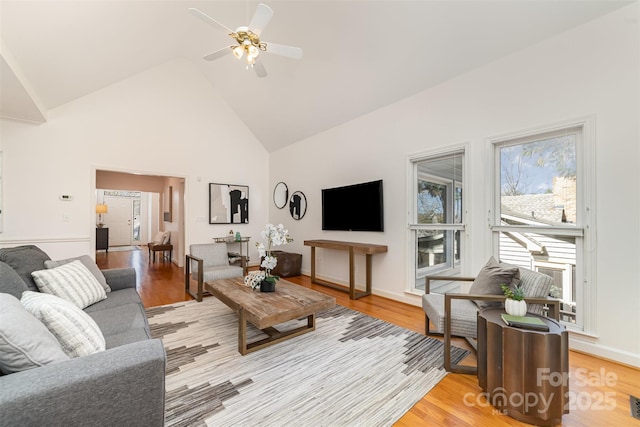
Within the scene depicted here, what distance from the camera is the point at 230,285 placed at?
9.64ft

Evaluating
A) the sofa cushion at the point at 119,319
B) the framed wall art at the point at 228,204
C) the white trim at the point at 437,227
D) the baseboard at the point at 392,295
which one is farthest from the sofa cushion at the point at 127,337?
the framed wall art at the point at 228,204

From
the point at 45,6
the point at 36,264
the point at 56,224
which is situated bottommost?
the point at 36,264

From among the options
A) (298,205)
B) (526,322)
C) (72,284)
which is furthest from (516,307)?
(298,205)

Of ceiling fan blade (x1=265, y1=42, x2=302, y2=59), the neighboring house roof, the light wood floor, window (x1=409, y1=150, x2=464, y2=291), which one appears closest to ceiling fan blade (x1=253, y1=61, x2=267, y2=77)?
ceiling fan blade (x1=265, y1=42, x2=302, y2=59)

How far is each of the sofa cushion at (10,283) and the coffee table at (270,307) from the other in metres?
1.41

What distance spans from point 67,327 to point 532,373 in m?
2.54

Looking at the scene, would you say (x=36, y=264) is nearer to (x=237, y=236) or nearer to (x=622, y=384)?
(x=237, y=236)

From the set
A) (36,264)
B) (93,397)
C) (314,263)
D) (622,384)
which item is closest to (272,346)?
(93,397)

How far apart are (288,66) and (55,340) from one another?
→ 160 inches

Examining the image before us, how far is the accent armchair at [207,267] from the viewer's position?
11.9ft

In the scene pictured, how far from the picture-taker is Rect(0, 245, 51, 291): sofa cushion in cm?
198

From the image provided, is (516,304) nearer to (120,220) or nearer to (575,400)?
(575,400)

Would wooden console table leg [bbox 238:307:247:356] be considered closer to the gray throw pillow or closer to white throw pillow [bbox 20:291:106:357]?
white throw pillow [bbox 20:291:106:357]

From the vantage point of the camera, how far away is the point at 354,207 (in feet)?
14.1
